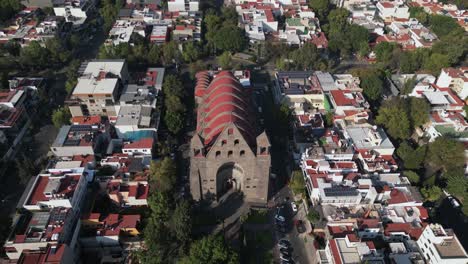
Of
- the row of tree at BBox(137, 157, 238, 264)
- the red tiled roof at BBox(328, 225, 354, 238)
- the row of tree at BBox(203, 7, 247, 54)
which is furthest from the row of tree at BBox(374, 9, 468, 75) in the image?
the row of tree at BBox(137, 157, 238, 264)

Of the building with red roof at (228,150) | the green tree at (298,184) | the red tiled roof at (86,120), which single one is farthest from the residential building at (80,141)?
the green tree at (298,184)

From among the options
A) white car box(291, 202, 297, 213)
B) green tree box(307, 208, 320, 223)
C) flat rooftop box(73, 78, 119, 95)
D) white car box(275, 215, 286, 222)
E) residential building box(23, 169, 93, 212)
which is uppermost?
flat rooftop box(73, 78, 119, 95)

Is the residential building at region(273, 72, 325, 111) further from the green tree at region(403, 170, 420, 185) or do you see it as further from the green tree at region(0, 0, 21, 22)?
the green tree at region(0, 0, 21, 22)

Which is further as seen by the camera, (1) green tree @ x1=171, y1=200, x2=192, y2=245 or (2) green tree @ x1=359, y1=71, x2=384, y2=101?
(2) green tree @ x1=359, y1=71, x2=384, y2=101

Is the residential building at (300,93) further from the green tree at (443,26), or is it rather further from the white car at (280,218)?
the green tree at (443,26)

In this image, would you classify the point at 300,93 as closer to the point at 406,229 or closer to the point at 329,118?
the point at 329,118

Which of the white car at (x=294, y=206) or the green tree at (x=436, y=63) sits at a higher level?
the green tree at (x=436, y=63)
